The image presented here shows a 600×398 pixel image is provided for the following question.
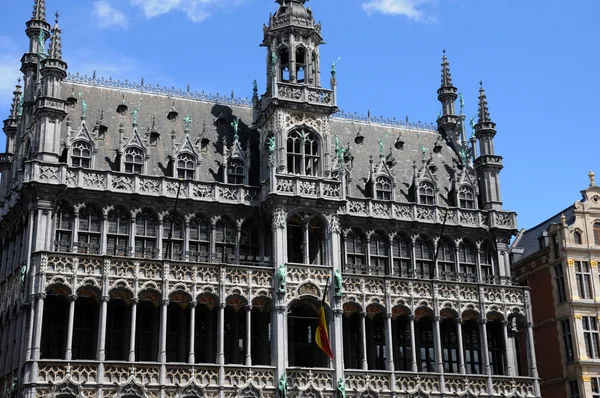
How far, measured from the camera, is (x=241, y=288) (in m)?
51.9

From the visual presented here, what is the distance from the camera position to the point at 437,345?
5534cm

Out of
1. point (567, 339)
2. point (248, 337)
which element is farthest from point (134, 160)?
point (567, 339)

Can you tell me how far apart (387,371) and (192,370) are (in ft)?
37.7

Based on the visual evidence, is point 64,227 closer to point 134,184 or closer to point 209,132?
point 134,184

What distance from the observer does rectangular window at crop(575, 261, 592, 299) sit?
201 ft

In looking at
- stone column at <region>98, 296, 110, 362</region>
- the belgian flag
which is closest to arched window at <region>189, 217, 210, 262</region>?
stone column at <region>98, 296, 110, 362</region>

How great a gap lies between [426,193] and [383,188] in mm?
3172

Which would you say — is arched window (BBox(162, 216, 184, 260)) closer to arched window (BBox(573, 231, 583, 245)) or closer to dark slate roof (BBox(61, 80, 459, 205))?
dark slate roof (BBox(61, 80, 459, 205))

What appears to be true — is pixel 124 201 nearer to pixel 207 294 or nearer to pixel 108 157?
pixel 108 157

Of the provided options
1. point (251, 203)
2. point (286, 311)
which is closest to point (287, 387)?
point (286, 311)

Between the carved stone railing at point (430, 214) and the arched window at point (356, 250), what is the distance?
1.42 metres

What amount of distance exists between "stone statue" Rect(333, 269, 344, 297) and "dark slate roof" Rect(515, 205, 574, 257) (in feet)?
61.6

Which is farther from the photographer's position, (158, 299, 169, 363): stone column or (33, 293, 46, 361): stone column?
(158, 299, 169, 363): stone column

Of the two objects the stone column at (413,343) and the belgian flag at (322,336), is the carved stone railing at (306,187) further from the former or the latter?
the stone column at (413,343)
